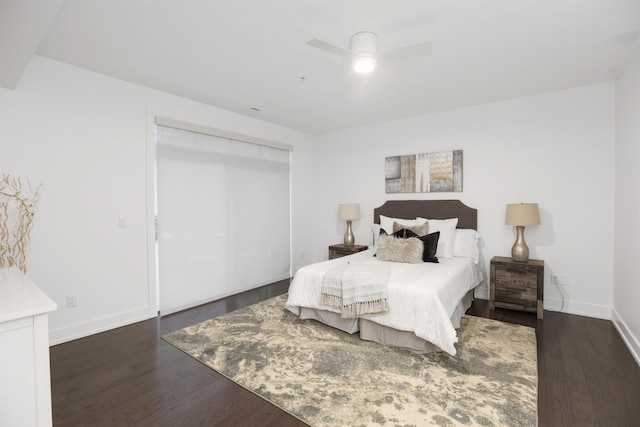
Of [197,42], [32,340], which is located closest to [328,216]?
[197,42]

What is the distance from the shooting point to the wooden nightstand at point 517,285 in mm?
3469

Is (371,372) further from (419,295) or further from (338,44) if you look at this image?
(338,44)

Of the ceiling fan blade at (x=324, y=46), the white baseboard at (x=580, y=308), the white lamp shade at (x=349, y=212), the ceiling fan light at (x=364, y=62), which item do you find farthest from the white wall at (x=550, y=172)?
the ceiling fan blade at (x=324, y=46)

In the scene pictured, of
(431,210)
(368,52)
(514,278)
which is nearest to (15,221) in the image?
(368,52)

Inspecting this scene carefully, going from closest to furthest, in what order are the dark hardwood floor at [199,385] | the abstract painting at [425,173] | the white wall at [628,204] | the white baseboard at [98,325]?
the dark hardwood floor at [199,385] → the white wall at [628,204] → the white baseboard at [98,325] → the abstract painting at [425,173]

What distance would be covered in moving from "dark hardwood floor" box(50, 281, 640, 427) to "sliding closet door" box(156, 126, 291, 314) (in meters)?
0.97

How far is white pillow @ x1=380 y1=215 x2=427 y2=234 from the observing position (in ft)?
14.4

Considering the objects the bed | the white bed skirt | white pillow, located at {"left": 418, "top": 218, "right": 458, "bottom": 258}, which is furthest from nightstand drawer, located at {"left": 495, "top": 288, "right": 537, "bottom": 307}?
white pillow, located at {"left": 418, "top": 218, "right": 458, "bottom": 258}

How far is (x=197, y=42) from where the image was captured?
2547mm

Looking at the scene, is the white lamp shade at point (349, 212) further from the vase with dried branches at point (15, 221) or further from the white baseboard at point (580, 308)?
the vase with dried branches at point (15, 221)

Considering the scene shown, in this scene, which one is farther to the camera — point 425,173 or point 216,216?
point 425,173

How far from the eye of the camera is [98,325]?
3.16 meters

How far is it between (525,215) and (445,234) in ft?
2.99

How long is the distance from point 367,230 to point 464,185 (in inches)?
65.4
